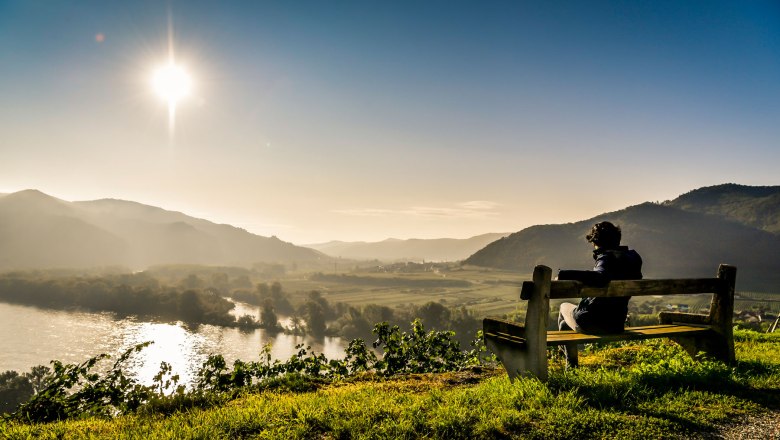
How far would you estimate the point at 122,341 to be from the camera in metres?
124

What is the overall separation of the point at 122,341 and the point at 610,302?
15208cm

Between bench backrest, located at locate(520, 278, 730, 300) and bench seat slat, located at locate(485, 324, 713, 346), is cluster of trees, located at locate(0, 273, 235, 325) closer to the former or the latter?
bench seat slat, located at locate(485, 324, 713, 346)

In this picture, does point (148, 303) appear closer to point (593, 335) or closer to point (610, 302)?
point (593, 335)

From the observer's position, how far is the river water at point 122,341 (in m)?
110

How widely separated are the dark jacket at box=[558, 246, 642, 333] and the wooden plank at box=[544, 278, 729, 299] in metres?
0.26

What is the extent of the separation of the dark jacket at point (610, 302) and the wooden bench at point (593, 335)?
8.7 inches

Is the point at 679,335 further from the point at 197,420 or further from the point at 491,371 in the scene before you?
the point at 197,420

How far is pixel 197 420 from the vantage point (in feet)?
15.9

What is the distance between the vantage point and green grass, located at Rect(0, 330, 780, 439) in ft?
14.3

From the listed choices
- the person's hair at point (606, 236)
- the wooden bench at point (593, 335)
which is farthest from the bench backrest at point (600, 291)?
the person's hair at point (606, 236)

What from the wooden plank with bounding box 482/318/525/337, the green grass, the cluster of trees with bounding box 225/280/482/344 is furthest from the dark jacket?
the cluster of trees with bounding box 225/280/482/344

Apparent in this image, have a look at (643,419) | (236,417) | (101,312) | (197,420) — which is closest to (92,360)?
(197,420)

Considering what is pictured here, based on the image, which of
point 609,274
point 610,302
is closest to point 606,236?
point 609,274

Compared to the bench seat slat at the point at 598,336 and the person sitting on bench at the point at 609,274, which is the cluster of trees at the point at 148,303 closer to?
the bench seat slat at the point at 598,336
